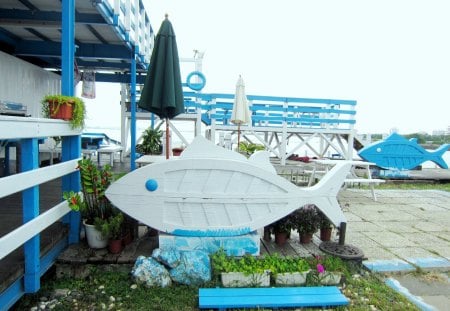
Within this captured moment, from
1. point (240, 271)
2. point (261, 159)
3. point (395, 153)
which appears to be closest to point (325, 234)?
point (261, 159)

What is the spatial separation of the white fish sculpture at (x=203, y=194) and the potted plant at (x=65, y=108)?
838 millimetres

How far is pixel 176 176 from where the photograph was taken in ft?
11.1

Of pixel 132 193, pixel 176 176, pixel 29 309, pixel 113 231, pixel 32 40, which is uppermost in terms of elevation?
pixel 32 40

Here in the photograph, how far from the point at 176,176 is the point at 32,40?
5393 mm

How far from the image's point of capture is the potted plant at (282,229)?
3910 millimetres

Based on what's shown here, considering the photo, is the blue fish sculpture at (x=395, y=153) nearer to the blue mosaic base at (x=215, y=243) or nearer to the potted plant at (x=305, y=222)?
the potted plant at (x=305, y=222)

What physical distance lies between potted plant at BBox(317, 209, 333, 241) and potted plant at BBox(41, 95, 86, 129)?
320 cm

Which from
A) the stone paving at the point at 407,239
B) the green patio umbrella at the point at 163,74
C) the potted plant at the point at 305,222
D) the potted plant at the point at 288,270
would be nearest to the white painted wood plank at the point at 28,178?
the green patio umbrella at the point at 163,74

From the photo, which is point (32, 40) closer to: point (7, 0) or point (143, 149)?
point (7, 0)

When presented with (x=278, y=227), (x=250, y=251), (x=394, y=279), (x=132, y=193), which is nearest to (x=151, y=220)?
(x=132, y=193)

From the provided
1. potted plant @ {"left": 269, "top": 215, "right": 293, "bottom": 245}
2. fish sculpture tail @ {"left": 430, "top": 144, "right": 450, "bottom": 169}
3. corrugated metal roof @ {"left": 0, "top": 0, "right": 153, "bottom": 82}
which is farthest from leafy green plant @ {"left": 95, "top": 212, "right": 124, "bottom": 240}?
fish sculpture tail @ {"left": 430, "top": 144, "right": 450, "bottom": 169}

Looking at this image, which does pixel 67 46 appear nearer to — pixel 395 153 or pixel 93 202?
pixel 93 202

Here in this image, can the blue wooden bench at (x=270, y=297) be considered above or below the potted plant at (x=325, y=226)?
below

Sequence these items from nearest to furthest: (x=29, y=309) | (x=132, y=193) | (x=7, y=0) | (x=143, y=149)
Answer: (x=29, y=309)
(x=132, y=193)
(x=7, y=0)
(x=143, y=149)
